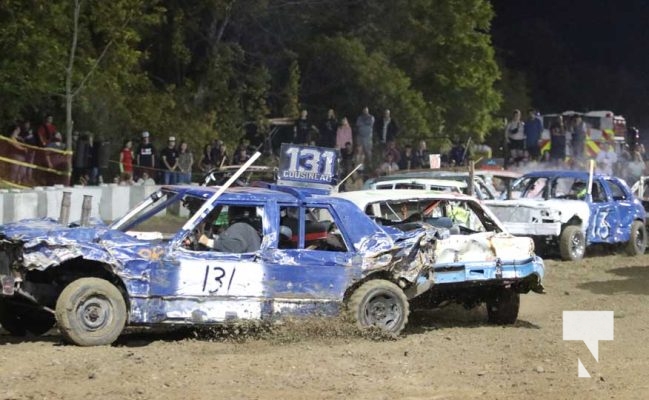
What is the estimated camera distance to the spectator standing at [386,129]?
30.9 meters

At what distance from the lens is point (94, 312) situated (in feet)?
30.6

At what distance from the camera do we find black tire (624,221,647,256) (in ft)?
65.1

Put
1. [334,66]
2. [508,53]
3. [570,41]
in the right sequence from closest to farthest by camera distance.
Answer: [334,66] → [508,53] → [570,41]

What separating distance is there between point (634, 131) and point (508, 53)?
16.9 meters

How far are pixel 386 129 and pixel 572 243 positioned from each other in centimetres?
1326

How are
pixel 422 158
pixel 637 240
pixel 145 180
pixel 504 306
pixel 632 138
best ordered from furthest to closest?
pixel 632 138, pixel 422 158, pixel 145 180, pixel 637 240, pixel 504 306

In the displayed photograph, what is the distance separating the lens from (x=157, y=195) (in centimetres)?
1059

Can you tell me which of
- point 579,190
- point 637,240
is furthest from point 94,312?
point 637,240

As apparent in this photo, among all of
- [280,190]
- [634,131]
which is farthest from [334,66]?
[280,190]

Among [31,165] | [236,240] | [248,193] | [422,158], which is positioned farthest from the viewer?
[422,158]

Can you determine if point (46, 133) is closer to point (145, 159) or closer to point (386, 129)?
point (145, 159)

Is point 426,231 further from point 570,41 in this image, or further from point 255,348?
point 570,41

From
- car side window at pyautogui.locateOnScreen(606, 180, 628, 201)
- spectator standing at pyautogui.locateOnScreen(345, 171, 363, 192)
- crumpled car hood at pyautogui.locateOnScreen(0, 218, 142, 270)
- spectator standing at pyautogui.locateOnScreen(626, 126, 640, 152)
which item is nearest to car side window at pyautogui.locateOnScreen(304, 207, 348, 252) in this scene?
crumpled car hood at pyautogui.locateOnScreen(0, 218, 142, 270)

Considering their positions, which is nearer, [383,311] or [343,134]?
[383,311]
